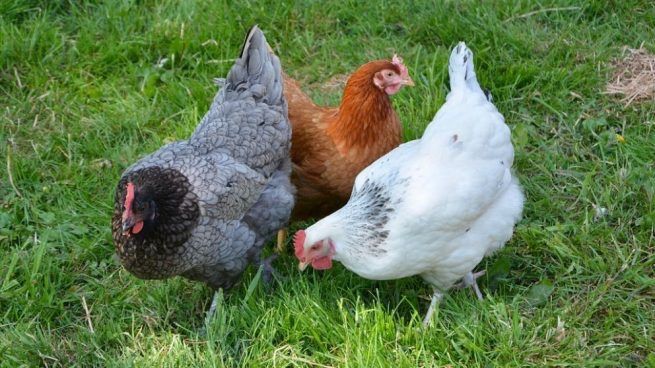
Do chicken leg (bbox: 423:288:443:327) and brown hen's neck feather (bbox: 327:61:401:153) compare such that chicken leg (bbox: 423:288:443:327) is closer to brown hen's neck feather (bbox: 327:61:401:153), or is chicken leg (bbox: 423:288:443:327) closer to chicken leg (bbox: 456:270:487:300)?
chicken leg (bbox: 456:270:487:300)

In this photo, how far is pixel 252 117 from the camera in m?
3.70

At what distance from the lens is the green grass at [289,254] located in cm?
318

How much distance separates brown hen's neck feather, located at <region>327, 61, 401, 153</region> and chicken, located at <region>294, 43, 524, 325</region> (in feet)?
1.31

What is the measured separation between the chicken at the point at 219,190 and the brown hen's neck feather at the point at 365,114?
272mm

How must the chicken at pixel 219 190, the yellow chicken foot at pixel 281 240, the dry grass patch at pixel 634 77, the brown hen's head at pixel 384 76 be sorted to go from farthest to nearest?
the dry grass patch at pixel 634 77 → the yellow chicken foot at pixel 281 240 → the brown hen's head at pixel 384 76 → the chicken at pixel 219 190

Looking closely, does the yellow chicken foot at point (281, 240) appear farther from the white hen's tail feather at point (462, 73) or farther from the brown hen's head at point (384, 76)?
the white hen's tail feather at point (462, 73)

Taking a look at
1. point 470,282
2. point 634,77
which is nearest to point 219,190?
point 470,282

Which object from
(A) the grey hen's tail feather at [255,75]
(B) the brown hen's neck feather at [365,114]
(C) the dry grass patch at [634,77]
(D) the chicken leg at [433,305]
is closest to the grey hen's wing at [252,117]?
(A) the grey hen's tail feather at [255,75]

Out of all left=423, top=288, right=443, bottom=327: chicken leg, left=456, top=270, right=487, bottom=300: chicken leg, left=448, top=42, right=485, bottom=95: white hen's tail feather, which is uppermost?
left=448, top=42, right=485, bottom=95: white hen's tail feather

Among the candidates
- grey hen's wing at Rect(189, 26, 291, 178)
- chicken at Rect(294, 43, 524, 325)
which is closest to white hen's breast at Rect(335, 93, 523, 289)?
chicken at Rect(294, 43, 524, 325)

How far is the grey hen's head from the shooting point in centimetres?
318

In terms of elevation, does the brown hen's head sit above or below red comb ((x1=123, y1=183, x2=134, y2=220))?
above

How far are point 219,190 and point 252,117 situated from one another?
465 mm

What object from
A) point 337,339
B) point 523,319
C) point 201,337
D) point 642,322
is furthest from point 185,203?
point 642,322
